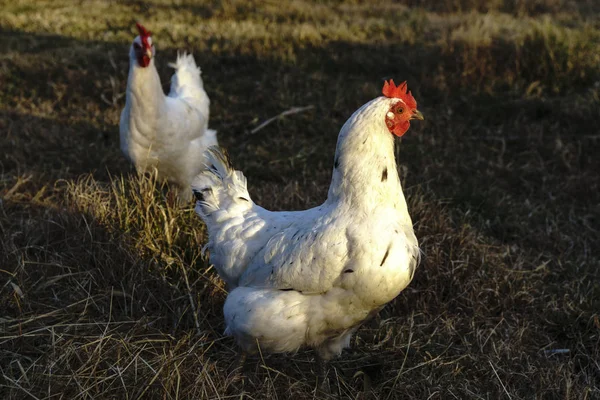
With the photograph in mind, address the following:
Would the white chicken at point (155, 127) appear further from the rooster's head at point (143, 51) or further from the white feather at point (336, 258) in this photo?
the white feather at point (336, 258)

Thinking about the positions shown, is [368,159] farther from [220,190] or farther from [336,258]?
[220,190]

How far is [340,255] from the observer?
8.07 feet

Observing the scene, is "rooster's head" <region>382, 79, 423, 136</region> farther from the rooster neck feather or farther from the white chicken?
the white chicken

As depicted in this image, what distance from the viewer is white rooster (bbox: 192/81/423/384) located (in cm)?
245

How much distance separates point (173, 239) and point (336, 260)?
5.28 feet

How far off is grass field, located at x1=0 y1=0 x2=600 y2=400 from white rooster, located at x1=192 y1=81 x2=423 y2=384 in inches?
13.6

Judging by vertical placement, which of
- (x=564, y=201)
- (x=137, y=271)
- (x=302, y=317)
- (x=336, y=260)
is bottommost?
(x=564, y=201)

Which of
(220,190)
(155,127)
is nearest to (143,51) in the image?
(155,127)

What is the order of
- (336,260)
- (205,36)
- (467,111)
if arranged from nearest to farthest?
(336,260), (467,111), (205,36)

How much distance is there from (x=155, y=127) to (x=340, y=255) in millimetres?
2637

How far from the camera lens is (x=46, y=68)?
835 cm

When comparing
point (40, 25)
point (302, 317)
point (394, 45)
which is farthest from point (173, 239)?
point (40, 25)

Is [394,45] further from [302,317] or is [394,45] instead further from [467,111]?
[302,317]

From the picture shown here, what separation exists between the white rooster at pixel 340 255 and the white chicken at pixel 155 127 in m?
1.97
